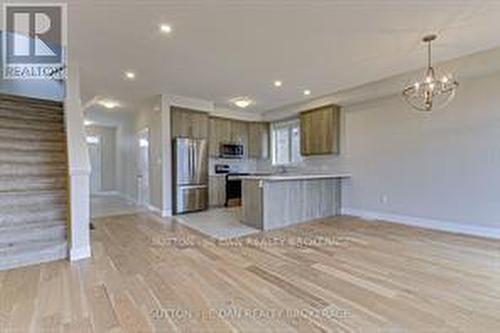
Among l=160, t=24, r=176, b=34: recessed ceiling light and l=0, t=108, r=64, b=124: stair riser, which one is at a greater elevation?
l=160, t=24, r=176, b=34: recessed ceiling light

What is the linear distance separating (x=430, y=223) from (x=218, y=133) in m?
5.20

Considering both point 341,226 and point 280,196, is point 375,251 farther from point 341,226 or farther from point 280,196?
point 280,196

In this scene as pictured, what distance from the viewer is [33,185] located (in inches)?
150

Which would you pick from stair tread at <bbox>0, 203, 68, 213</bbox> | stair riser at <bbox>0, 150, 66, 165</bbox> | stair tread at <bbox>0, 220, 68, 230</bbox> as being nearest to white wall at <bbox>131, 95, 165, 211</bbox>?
stair riser at <bbox>0, 150, 66, 165</bbox>

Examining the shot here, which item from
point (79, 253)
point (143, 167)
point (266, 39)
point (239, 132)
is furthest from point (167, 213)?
point (266, 39)

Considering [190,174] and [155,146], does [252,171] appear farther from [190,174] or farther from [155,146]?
[155,146]

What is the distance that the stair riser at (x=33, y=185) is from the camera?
3.65 metres

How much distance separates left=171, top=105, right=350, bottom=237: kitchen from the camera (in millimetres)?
5195

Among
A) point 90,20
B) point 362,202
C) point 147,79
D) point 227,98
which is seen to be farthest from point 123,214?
point 362,202

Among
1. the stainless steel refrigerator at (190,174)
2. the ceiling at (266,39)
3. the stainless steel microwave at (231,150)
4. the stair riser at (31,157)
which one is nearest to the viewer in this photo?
the ceiling at (266,39)

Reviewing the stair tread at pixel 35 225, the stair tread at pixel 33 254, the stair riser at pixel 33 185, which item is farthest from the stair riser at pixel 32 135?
the stair tread at pixel 33 254

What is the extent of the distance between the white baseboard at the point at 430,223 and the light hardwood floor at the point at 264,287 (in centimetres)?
33

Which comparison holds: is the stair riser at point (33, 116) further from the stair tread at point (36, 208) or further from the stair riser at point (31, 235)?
the stair riser at point (31, 235)

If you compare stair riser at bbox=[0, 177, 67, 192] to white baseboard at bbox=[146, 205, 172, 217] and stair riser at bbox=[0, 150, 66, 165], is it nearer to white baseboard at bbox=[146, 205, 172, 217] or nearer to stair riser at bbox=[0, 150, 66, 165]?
stair riser at bbox=[0, 150, 66, 165]
